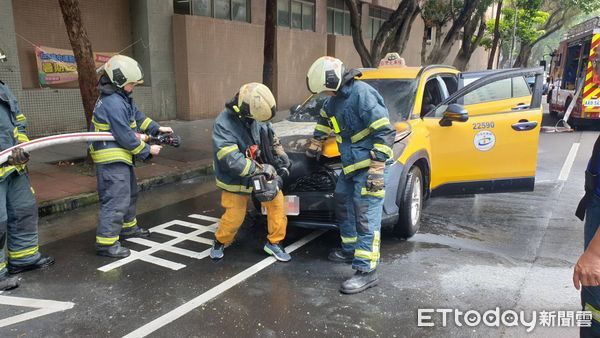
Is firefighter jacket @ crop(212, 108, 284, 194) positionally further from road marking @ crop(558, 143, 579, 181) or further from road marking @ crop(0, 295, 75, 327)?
road marking @ crop(558, 143, 579, 181)

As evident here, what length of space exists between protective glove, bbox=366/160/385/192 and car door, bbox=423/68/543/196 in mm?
1657

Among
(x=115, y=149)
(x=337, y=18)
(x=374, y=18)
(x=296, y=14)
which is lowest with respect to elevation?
(x=115, y=149)

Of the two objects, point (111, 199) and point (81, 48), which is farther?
point (81, 48)

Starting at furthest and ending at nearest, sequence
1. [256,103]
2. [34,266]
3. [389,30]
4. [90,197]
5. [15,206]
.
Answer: [389,30], [90,197], [34,266], [15,206], [256,103]

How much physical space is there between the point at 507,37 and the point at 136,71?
27.4m

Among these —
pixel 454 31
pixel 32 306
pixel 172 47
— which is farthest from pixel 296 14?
pixel 32 306

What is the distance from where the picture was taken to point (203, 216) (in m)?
5.59

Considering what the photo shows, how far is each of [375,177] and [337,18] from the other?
1711cm

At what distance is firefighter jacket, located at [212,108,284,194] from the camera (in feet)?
12.3

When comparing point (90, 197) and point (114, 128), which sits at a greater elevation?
point (114, 128)

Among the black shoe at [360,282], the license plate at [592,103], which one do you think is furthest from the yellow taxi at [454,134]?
the license plate at [592,103]

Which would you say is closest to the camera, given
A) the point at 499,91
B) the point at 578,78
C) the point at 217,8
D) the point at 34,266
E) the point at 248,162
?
the point at 248,162

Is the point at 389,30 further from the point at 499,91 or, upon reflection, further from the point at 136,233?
the point at 136,233

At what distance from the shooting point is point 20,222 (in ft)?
13.0
